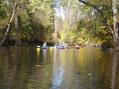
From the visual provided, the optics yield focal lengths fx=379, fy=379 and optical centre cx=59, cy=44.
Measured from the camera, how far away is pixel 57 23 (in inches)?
4149

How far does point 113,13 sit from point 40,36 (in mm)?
41913

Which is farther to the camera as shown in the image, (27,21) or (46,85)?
(27,21)

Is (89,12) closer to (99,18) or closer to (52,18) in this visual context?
(99,18)

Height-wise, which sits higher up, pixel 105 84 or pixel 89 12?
pixel 89 12

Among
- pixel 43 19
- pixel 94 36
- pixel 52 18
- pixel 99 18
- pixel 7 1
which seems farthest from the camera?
pixel 52 18

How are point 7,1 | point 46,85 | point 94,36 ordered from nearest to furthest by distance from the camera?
point 46,85
point 94,36
point 7,1

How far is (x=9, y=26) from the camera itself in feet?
221

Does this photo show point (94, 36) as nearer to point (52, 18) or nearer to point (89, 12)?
point (89, 12)

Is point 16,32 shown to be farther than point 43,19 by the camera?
No

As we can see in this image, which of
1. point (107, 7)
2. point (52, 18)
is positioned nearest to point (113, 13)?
point (107, 7)

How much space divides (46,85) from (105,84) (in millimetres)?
2137

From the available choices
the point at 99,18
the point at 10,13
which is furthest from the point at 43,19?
the point at 99,18

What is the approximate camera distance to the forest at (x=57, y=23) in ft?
156

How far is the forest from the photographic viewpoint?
156ft
